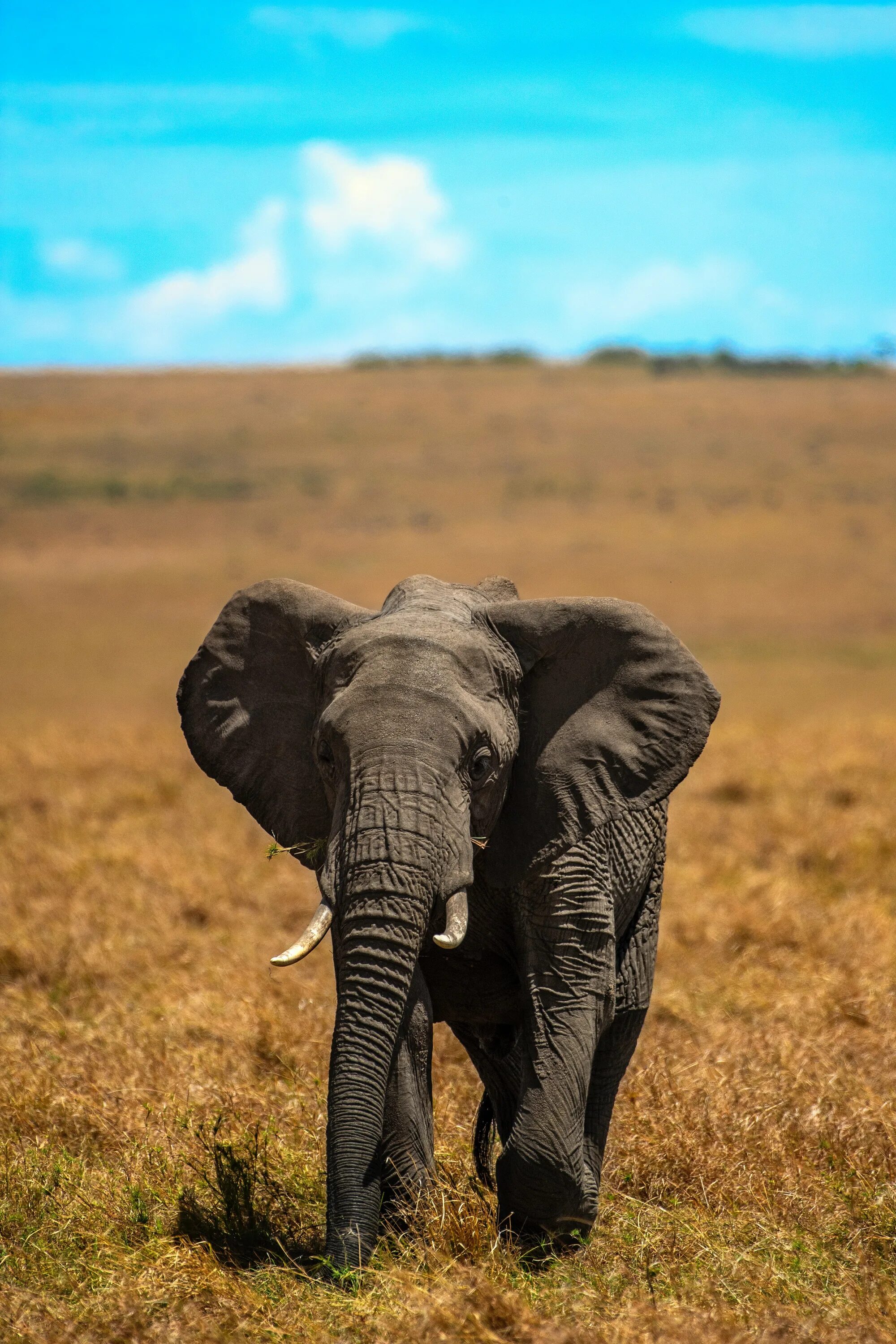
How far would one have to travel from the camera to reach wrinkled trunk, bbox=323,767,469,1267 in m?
4.35

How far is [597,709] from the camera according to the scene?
16.7ft

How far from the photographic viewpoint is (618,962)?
556cm

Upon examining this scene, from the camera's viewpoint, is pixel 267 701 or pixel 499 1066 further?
pixel 499 1066

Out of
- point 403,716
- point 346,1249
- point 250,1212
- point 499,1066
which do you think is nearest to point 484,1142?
point 499,1066

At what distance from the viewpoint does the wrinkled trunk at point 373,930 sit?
14.3 ft

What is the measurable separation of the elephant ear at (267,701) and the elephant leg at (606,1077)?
1223mm

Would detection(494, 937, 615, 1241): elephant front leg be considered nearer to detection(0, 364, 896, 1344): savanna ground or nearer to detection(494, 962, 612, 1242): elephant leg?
detection(494, 962, 612, 1242): elephant leg

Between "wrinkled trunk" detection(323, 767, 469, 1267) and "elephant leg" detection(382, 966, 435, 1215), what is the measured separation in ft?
1.00

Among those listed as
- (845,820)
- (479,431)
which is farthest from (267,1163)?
(479,431)

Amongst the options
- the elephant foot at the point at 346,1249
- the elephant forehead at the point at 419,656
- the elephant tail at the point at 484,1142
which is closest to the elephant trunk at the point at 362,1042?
the elephant foot at the point at 346,1249

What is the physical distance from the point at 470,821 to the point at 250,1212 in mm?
1575

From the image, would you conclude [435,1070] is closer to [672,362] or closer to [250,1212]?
[250,1212]

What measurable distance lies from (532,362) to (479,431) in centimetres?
2052

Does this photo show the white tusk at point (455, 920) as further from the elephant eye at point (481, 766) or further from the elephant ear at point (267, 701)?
the elephant ear at point (267, 701)
